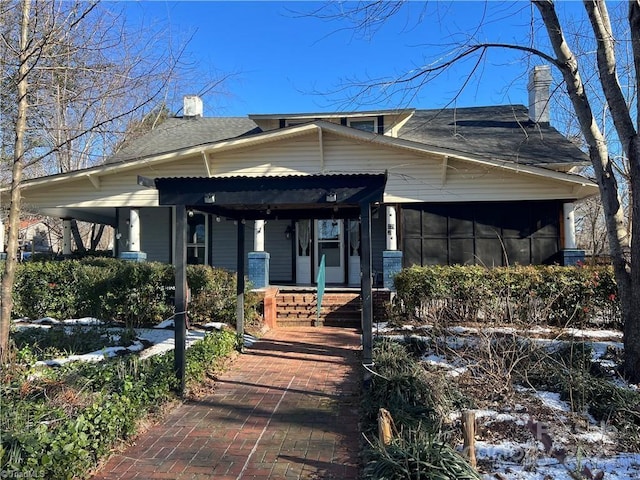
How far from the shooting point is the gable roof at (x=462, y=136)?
39.8 ft

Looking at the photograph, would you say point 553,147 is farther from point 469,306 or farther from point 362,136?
point 469,306

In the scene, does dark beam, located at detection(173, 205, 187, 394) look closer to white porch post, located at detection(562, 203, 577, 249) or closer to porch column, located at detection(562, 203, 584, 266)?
porch column, located at detection(562, 203, 584, 266)

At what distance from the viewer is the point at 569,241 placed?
38.5 feet

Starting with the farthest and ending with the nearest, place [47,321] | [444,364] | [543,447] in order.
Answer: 1. [47,321]
2. [444,364]
3. [543,447]

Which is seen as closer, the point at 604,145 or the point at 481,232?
the point at 604,145

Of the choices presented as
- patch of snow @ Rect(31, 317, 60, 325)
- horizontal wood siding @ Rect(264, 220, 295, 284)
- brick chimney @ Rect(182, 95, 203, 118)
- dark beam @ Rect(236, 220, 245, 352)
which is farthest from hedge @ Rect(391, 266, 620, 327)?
brick chimney @ Rect(182, 95, 203, 118)

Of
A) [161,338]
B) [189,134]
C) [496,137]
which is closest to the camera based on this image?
[161,338]

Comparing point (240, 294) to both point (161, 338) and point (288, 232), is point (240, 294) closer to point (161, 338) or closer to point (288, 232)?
point (161, 338)

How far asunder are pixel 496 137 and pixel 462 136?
236cm

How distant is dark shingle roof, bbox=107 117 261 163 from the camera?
568 inches

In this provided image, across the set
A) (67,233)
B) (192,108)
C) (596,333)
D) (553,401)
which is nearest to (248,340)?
(553,401)

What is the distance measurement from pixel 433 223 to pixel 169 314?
7.32m

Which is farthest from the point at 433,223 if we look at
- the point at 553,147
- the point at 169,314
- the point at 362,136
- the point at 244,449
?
the point at 244,449

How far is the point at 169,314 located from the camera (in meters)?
8.98
